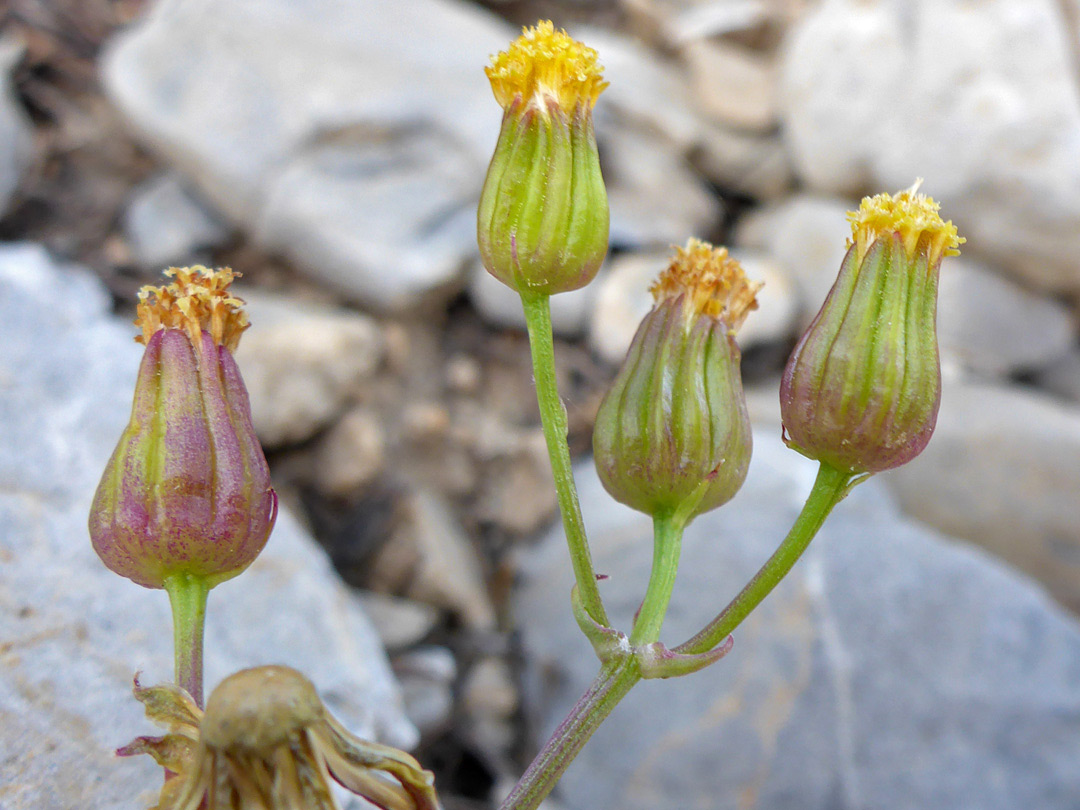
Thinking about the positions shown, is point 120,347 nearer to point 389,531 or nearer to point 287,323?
point 287,323

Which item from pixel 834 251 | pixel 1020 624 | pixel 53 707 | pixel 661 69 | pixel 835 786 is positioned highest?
pixel 661 69

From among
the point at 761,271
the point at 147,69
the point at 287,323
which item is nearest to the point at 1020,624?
the point at 761,271

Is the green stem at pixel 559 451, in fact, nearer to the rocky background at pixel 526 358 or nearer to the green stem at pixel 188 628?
the green stem at pixel 188 628

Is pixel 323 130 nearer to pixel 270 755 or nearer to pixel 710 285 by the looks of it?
pixel 710 285

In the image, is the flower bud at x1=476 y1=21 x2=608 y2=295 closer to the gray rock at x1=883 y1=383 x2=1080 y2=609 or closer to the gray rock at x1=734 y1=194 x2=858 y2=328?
the gray rock at x1=883 y1=383 x2=1080 y2=609

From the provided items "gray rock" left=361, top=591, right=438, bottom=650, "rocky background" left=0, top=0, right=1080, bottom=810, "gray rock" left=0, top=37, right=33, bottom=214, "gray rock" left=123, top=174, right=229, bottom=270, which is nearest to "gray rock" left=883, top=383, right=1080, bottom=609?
"rocky background" left=0, top=0, right=1080, bottom=810

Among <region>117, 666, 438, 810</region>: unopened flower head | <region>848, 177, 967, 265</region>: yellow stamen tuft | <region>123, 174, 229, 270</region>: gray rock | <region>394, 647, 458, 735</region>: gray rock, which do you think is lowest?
<region>394, 647, 458, 735</region>: gray rock
